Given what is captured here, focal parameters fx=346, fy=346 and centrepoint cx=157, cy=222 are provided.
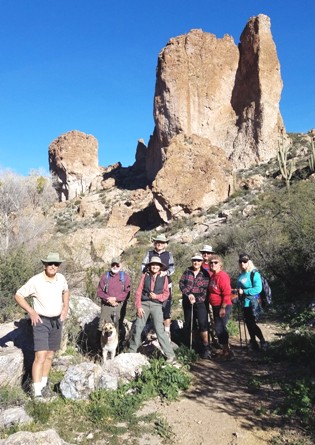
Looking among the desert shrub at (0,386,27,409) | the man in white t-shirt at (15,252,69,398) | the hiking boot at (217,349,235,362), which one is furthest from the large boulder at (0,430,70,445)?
the hiking boot at (217,349,235,362)

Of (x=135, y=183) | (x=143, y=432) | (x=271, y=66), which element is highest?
(x=271, y=66)

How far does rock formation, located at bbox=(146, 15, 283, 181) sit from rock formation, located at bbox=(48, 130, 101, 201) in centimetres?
1507

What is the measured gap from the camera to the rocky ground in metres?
3.35

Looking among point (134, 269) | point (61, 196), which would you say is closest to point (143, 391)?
point (134, 269)

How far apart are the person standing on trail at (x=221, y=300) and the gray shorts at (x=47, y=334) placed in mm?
2327

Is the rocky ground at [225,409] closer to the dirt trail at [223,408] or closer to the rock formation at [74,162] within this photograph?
the dirt trail at [223,408]

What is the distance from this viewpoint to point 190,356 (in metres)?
5.24

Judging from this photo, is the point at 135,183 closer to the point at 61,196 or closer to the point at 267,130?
the point at 61,196

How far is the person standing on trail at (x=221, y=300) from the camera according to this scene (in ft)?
17.1

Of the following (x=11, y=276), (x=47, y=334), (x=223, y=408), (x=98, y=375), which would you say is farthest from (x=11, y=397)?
(x=11, y=276)

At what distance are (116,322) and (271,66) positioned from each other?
33.3 meters

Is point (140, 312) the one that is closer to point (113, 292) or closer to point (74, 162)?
point (113, 292)

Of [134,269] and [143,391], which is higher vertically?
[134,269]

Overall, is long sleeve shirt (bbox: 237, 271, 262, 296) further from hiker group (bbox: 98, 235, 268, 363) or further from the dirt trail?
the dirt trail
